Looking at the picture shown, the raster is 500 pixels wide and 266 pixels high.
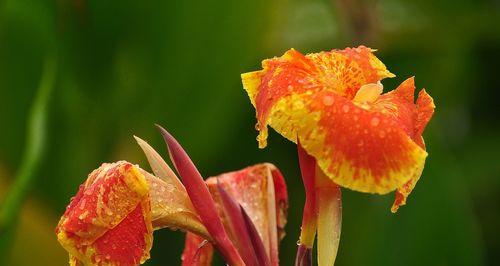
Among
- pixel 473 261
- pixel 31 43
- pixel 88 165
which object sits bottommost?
pixel 473 261

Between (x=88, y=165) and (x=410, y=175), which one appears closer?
(x=410, y=175)

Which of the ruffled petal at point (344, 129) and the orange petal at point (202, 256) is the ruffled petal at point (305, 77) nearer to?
the ruffled petal at point (344, 129)

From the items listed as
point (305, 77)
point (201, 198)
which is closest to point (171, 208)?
point (201, 198)

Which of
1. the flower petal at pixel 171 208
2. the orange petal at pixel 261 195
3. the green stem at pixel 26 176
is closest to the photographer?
the flower petal at pixel 171 208

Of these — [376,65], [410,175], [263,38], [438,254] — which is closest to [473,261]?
[438,254]

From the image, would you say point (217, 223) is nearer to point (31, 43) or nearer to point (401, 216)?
point (401, 216)

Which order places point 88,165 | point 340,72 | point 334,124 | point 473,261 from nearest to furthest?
point 334,124 → point 340,72 → point 473,261 → point 88,165

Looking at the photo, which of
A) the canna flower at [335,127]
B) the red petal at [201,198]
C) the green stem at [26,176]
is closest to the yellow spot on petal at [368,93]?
the canna flower at [335,127]
